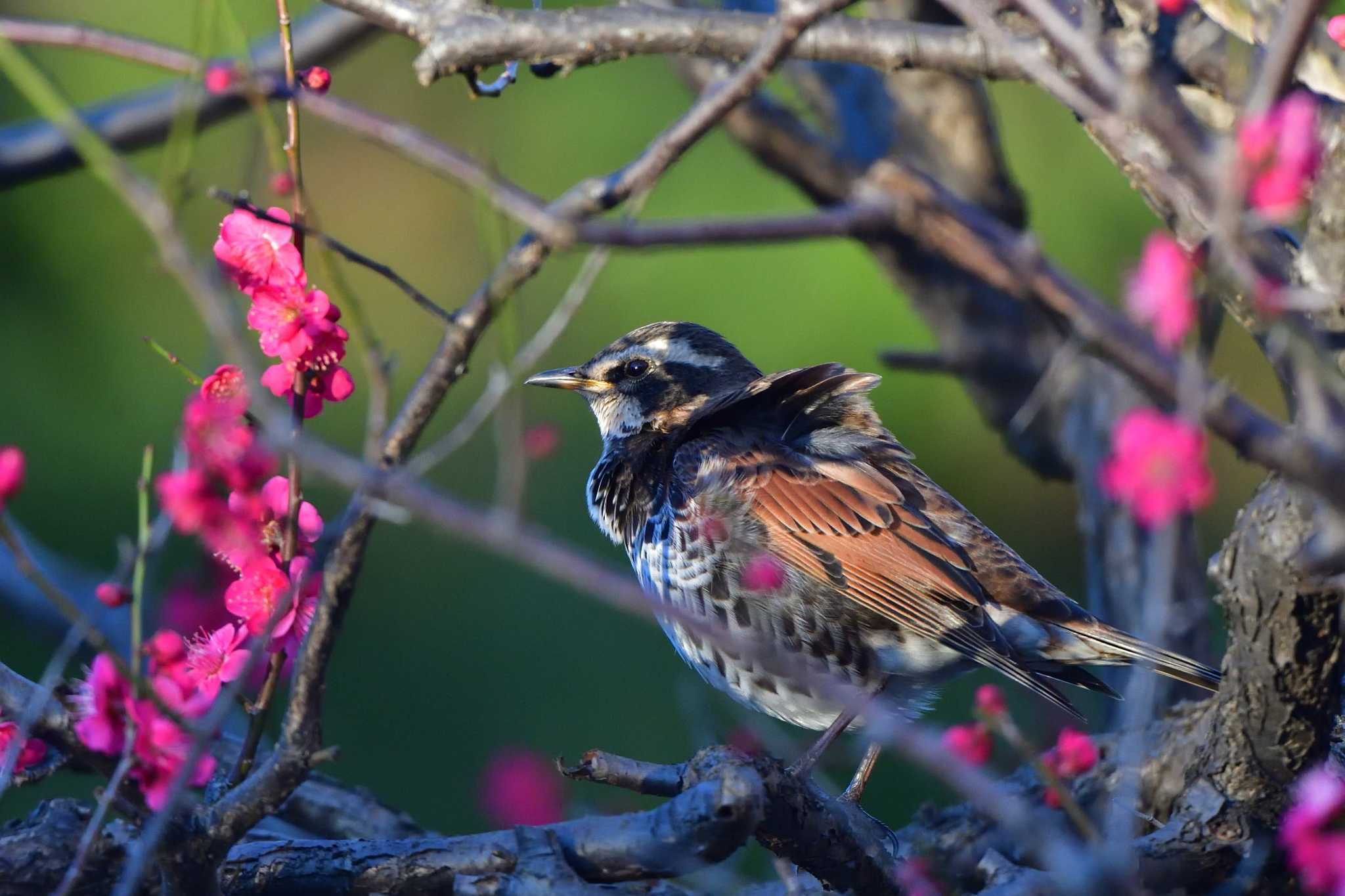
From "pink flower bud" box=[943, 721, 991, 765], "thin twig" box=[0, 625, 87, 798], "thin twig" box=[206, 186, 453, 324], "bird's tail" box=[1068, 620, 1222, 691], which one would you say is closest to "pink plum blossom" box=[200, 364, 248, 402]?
"thin twig" box=[206, 186, 453, 324]

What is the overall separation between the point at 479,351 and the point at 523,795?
3472 millimetres

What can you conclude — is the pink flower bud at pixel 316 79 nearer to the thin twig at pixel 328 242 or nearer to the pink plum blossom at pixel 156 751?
the thin twig at pixel 328 242

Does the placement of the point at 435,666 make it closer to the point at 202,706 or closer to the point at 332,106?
the point at 202,706

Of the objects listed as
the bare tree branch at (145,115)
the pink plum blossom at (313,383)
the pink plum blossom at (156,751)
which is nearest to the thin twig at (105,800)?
the pink plum blossom at (156,751)

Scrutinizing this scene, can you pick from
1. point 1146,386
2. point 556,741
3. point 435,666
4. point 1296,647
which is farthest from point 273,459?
point 435,666

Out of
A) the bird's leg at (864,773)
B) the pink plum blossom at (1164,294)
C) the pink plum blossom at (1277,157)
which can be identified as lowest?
the pink plum blossom at (1164,294)

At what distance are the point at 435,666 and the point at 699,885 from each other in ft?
9.93

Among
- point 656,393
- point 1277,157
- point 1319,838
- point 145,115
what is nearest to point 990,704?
point 1319,838

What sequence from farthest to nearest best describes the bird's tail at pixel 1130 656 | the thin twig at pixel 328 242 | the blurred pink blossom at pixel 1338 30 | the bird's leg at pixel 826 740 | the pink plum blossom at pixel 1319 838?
the bird's leg at pixel 826 740
the bird's tail at pixel 1130 656
the blurred pink blossom at pixel 1338 30
the thin twig at pixel 328 242
the pink plum blossom at pixel 1319 838

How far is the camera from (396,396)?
255 inches

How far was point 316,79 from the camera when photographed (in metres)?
2.30

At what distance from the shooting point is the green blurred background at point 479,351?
6094 mm

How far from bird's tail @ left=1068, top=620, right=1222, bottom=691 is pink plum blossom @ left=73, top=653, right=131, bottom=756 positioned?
221 centimetres

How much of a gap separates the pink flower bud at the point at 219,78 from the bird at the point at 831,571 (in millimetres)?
1718
